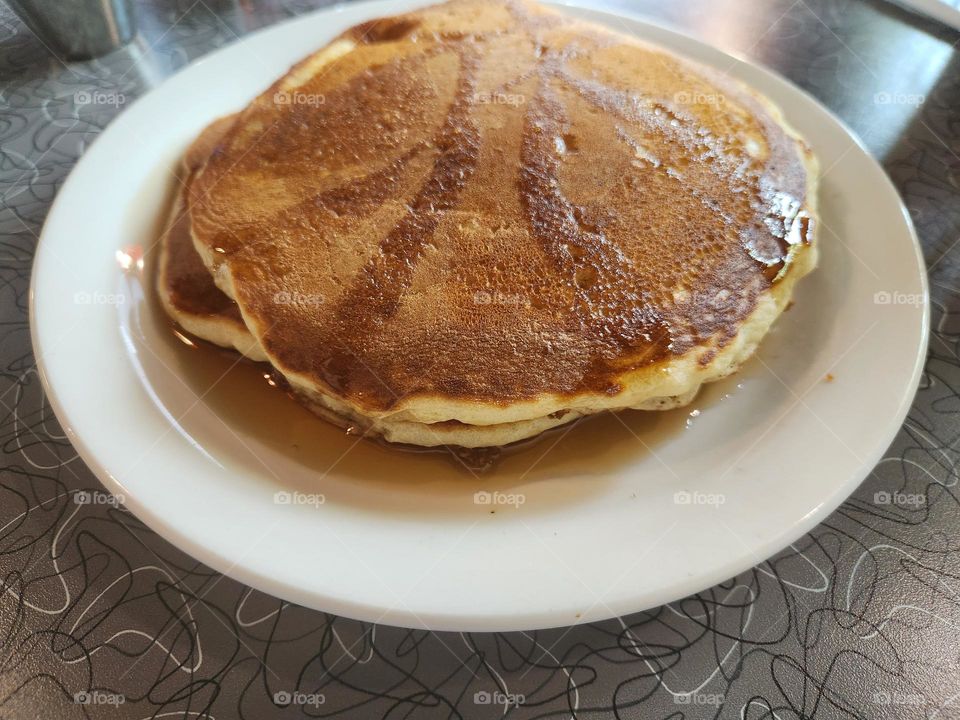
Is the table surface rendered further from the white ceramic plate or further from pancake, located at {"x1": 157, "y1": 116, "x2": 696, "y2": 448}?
pancake, located at {"x1": 157, "y1": 116, "x2": 696, "y2": 448}

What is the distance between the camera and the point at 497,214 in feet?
3.08

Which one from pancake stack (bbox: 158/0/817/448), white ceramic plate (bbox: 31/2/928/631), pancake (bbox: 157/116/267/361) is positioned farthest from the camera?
pancake (bbox: 157/116/267/361)

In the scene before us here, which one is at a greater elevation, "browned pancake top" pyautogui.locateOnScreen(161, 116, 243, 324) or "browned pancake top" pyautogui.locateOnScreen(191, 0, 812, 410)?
"browned pancake top" pyautogui.locateOnScreen(191, 0, 812, 410)

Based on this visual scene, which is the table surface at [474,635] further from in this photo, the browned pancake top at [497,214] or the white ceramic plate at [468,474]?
the browned pancake top at [497,214]

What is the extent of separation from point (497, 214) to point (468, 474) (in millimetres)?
370

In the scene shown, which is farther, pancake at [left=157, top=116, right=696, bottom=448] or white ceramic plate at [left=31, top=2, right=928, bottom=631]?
pancake at [left=157, top=116, right=696, bottom=448]

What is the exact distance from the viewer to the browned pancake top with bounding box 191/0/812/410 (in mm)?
857

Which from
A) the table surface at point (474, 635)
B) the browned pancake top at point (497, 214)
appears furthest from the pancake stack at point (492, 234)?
the table surface at point (474, 635)

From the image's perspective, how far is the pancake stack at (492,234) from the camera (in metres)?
0.85

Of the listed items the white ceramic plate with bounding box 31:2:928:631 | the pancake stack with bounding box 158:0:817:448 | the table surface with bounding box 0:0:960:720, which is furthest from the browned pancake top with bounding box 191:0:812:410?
the table surface with bounding box 0:0:960:720

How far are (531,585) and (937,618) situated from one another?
559 mm

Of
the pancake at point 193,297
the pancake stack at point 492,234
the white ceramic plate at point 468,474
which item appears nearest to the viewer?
the white ceramic plate at point 468,474

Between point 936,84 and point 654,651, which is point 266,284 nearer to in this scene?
point 654,651

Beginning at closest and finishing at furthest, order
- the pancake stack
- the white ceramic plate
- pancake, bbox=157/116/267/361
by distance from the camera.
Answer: the white ceramic plate, the pancake stack, pancake, bbox=157/116/267/361
